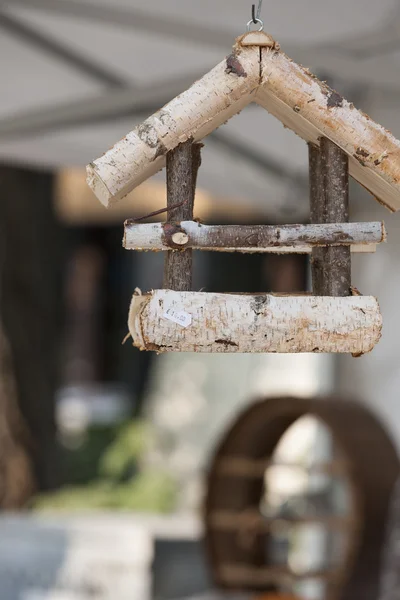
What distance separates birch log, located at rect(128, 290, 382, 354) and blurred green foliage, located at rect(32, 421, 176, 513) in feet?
13.4

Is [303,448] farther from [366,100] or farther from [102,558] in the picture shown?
[366,100]

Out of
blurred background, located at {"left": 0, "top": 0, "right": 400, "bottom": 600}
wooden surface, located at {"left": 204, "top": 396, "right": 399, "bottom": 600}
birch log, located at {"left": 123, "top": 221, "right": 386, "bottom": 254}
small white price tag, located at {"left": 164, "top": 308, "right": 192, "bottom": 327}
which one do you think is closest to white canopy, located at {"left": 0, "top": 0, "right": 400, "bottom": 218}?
blurred background, located at {"left": 0, "top": 0, "right": 400, "bottom": 600}

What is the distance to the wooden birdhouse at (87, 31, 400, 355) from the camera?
1045mm

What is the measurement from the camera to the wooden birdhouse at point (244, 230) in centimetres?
104

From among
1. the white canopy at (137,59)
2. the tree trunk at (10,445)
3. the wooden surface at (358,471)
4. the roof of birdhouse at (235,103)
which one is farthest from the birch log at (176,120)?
the tree trunk at (10,445)

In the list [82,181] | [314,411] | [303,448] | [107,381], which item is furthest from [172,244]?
[107,381]

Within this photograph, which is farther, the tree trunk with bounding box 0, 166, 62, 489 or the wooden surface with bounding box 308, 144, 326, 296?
the tree trunk with bounding box 0, 166, 62, 489

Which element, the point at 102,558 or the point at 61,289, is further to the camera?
the point at 61,289

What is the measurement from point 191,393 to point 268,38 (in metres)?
5.15

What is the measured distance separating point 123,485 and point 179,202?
200 inches

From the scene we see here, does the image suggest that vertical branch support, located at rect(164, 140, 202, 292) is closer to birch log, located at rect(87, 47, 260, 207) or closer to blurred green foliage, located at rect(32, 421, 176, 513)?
birch log, located at rect(87, 47, 260, 207)

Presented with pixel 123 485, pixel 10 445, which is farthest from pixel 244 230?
pixel 123 485

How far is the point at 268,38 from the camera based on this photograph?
1.04 m

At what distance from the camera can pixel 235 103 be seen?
1.09 metres
